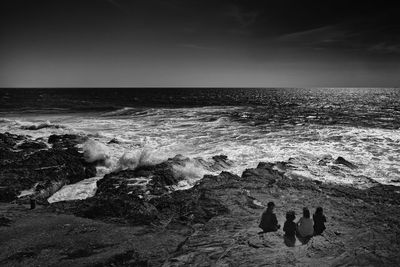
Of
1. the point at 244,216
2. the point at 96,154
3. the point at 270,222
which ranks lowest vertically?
the point at 244,216

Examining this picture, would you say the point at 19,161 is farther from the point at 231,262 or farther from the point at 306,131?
the point at 306,131

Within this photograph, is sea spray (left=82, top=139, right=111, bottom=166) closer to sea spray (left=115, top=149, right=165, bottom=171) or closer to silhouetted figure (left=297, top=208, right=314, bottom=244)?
sea spray (left=115, top=149, right=165, bottom=171)

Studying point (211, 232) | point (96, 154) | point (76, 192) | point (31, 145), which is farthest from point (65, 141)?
point (211, 232)

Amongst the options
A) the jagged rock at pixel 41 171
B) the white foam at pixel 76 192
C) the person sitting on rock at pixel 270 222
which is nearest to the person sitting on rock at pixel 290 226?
the person sitting on rock at pixel 270 222

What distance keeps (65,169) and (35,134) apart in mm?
15876

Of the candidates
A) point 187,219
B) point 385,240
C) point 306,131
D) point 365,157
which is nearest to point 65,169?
point 187,219

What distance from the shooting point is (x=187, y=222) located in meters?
9.48

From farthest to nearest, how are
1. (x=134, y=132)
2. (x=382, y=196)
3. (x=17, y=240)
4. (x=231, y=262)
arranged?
(x=134, y=132)
(x=382, y=196)
(x=17, y=240)
(x=231, y=262)

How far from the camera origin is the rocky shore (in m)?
7.06

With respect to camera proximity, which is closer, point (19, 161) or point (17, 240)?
point (17, 240)

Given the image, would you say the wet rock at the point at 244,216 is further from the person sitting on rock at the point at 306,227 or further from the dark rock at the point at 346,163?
the dark rock at the point at 346,163

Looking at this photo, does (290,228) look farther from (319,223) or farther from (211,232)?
(211,232)

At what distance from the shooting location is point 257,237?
7.81 meters

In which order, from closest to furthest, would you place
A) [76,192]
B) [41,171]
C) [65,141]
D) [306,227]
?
[306,227] < [76,192] < [41,171] < [65,141]
